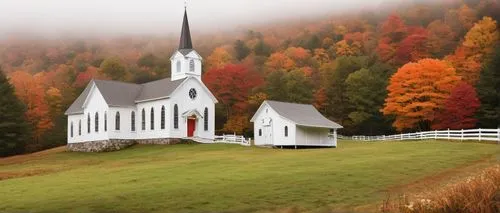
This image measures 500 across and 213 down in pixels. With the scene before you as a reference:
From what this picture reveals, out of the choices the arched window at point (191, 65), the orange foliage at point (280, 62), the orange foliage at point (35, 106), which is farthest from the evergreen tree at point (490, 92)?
the orange foliage at point (35, 106)

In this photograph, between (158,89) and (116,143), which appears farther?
(158,89)

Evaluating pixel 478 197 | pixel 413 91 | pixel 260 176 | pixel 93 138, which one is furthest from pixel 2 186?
pixel 413 91

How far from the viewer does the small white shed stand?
50.2 metres

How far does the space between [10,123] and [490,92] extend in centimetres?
4966

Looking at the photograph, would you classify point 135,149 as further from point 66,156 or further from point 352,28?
point 352,28

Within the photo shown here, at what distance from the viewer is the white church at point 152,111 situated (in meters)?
55.9

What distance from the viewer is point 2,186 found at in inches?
1072

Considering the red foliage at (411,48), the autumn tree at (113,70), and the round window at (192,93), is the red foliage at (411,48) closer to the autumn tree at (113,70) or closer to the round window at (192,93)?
the round window at (192,93)

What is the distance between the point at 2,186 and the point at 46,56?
321 ft

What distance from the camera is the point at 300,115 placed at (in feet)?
172

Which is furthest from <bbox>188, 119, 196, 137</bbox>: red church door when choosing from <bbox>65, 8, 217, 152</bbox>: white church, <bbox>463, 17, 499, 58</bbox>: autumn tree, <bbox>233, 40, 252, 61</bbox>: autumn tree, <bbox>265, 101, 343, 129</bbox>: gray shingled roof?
<bbox>233, 40, 252, 61</bbox>: autumn tree

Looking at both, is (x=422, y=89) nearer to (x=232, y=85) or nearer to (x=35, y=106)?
(x=232, y=85)

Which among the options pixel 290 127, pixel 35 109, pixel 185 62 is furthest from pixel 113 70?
pixel 290 127

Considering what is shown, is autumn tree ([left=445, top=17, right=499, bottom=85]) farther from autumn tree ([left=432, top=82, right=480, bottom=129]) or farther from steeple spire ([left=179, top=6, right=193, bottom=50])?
steeple spire ([left=179, top=6, right=193, bottom=50])
